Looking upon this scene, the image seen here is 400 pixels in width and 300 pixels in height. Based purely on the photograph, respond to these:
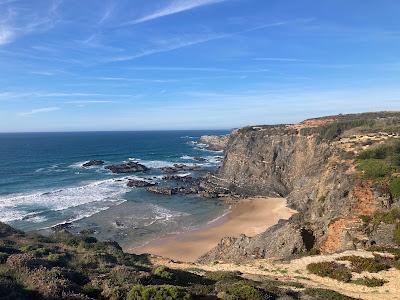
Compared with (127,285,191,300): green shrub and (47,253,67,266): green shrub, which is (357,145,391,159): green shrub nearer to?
(47,253,67,266): green shrub

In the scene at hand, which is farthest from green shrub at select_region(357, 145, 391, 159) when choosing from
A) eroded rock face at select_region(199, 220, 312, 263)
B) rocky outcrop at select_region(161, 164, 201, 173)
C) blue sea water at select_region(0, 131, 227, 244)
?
rocky outcrop at select_region(161, 164, 201, 173)

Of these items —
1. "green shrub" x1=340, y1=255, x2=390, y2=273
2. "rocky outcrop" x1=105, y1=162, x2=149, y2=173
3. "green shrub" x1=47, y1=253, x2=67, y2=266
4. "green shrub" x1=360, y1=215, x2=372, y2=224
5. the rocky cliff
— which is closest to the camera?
"green shrub" x1=47, y1=253, x2=67, y2=266

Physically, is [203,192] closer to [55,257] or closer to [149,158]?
[55,257]

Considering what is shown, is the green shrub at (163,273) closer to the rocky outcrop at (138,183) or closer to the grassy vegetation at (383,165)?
the grassy vegetation at (383,165)

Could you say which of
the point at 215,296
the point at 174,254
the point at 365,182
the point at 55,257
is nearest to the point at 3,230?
the point at 55,257

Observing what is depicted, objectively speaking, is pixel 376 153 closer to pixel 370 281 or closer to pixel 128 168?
pixel 370 281
